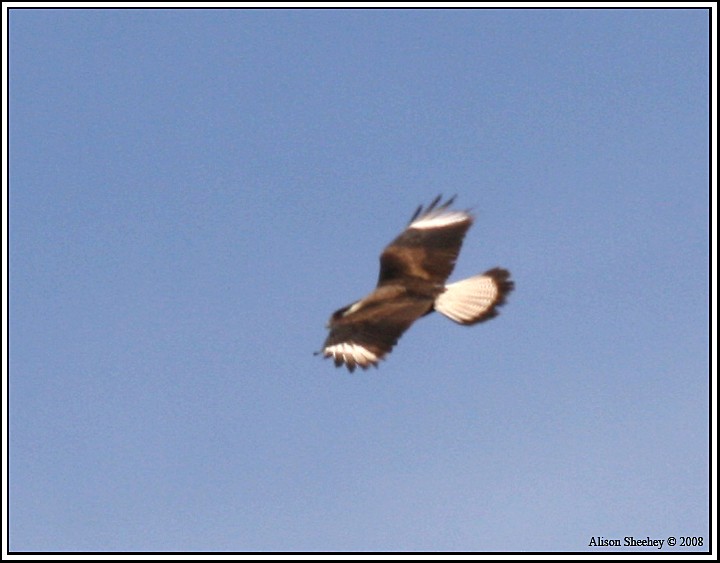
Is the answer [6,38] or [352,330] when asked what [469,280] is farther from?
[6,38]

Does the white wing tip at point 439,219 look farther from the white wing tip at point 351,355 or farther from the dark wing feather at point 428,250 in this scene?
the white wing tip at point 351,355

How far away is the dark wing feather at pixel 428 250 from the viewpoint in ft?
41.1

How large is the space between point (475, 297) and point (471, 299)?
5 cm

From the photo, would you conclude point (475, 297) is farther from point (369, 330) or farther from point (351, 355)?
point (351, 355)

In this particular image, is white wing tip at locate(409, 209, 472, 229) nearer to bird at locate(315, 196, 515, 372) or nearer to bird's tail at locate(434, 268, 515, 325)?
bird at locate(315, 196, 515, 372)

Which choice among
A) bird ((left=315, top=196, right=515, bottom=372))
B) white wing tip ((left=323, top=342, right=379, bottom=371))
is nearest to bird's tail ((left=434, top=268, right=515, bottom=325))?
bird ((left=315, top=196, right=515, bottom=372))

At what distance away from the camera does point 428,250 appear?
41.6ft

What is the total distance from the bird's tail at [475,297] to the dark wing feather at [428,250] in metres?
0.27

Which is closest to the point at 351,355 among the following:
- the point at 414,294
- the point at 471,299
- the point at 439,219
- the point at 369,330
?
the point at 369,330

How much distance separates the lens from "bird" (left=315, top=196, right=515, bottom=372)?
11.6 metres

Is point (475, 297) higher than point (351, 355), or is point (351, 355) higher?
point (475, 297)
